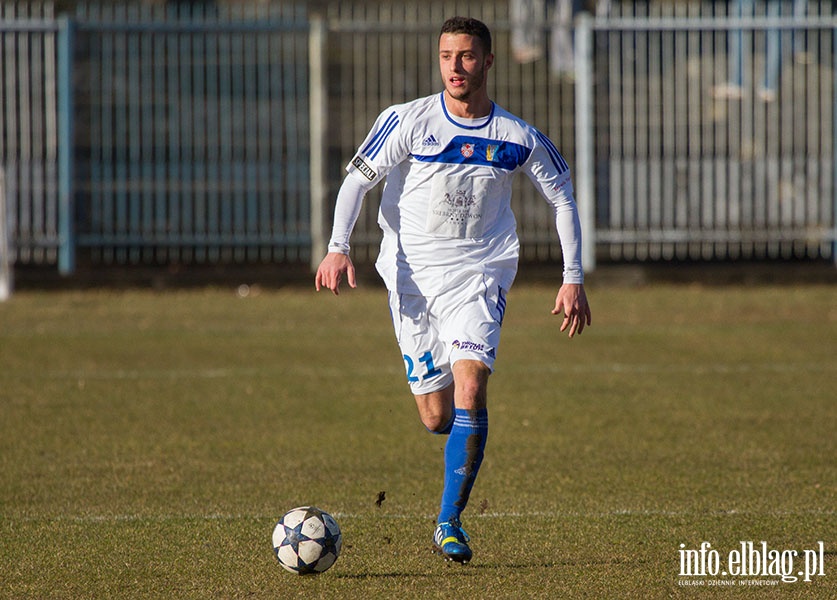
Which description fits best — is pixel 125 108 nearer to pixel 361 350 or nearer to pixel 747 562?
pixel 361 350

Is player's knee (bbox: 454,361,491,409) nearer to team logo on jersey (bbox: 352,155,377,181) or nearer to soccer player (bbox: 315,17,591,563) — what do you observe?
soccer player (bbox: 315,17,591,563)

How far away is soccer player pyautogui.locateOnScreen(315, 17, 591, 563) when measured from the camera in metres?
6.13

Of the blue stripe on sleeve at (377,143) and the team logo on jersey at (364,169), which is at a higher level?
the blue stripe on sleeve at (377,143)

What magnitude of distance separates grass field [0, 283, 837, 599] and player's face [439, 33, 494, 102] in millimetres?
2078

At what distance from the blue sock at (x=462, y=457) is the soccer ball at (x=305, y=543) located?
22.5 inches

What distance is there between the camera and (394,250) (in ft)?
21.2

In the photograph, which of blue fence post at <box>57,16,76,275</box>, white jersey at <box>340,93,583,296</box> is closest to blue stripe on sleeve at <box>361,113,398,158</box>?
white jersey at <box>340,93,583,296</box>

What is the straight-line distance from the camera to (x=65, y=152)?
18.2 m

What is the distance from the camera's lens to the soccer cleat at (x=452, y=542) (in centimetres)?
573

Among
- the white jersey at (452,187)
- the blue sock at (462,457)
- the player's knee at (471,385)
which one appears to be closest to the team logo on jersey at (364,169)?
the white jersey at (452,187)

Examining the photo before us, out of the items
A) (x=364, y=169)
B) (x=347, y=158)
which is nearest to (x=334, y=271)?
(x=364, y=169)

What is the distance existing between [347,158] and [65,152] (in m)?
3.91

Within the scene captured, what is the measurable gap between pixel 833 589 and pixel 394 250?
2465 millimetres

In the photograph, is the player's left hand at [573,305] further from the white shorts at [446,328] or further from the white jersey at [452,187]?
the white shorts at [446,328]
